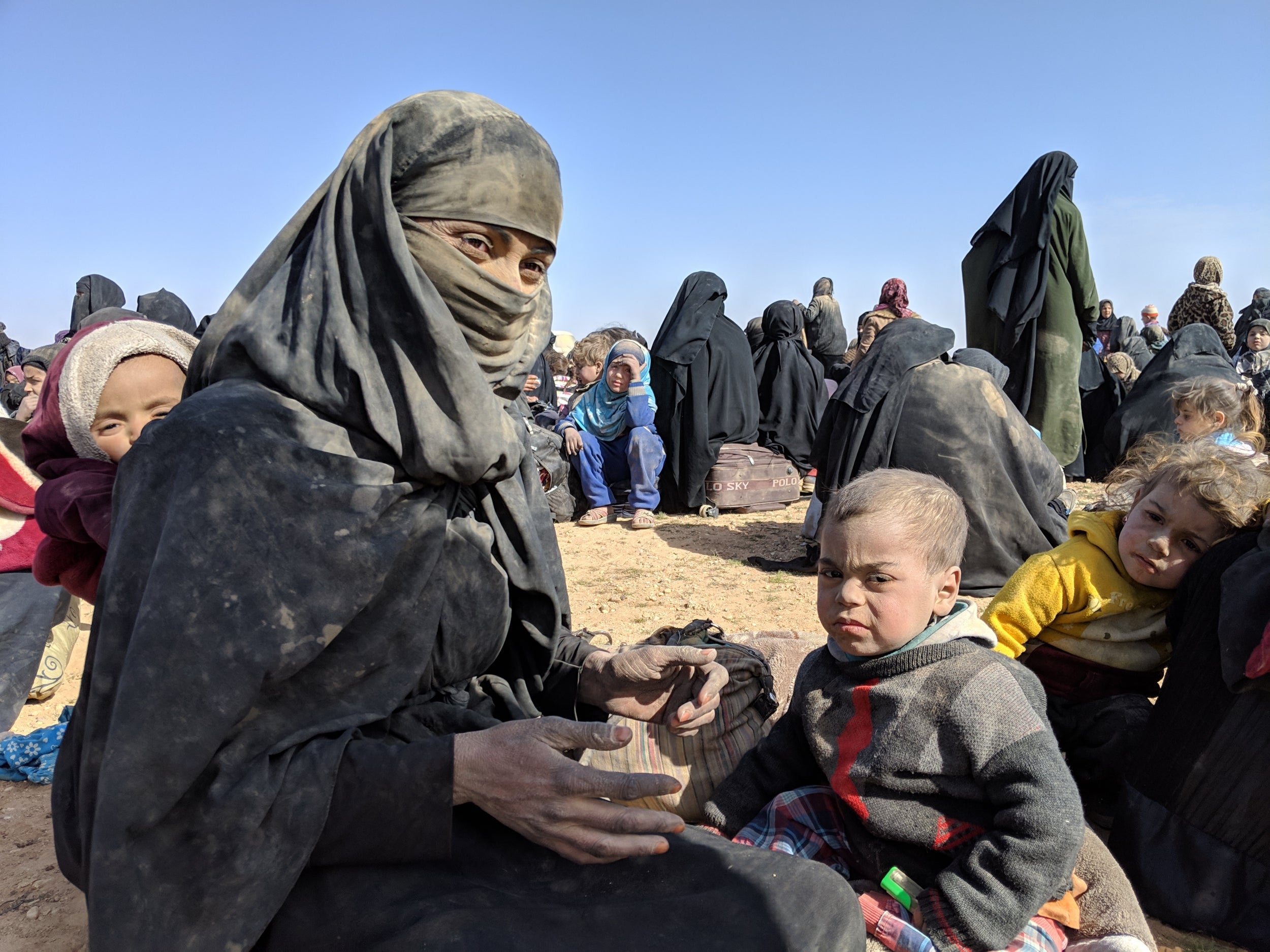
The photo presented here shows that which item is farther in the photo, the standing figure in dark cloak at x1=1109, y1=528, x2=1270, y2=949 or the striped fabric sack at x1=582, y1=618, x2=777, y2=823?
the striped fabric sack at x1=582, y1=618, x2=777, y2=823

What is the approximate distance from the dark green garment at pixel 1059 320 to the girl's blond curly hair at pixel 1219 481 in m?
5.10

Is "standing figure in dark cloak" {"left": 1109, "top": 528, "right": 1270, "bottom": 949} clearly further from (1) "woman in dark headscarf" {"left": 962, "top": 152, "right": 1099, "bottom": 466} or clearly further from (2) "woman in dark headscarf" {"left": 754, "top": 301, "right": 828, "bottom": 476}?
(2) "woman in dark headscarf" {"left": 754, "top": 301, "right": 828, "bottom": 476}

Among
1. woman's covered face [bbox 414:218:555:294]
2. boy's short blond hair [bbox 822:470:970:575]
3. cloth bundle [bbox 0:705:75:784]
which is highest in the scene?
woman's covered face [bbox 414:218:555:294]

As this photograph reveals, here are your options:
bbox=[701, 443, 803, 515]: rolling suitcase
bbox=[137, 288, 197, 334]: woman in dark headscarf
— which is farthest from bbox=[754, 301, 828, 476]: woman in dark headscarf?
bbox=[137, 288, 197, 334]: woman in dark headscarf

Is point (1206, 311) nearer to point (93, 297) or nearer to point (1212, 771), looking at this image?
point (1212, 771)

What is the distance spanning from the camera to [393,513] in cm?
162

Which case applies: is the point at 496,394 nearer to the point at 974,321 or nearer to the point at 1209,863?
the point at 1209,863

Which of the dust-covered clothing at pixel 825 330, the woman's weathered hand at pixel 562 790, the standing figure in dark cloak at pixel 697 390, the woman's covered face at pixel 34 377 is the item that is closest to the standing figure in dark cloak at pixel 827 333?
the dust-covered clothing at pixel 825 330

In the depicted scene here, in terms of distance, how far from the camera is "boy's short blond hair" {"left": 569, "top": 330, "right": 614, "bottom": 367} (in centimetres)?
924

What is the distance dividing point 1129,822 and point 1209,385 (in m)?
2.85

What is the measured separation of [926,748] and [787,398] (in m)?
7.90

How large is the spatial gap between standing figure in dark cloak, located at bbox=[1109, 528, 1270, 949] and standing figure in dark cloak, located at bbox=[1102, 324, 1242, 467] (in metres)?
6.10

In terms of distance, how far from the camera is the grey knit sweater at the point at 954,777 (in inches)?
76.2

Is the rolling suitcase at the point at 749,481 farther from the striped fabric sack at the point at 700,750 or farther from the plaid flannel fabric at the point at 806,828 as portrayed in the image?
the plaid flannel fabric at the point at 806,828
